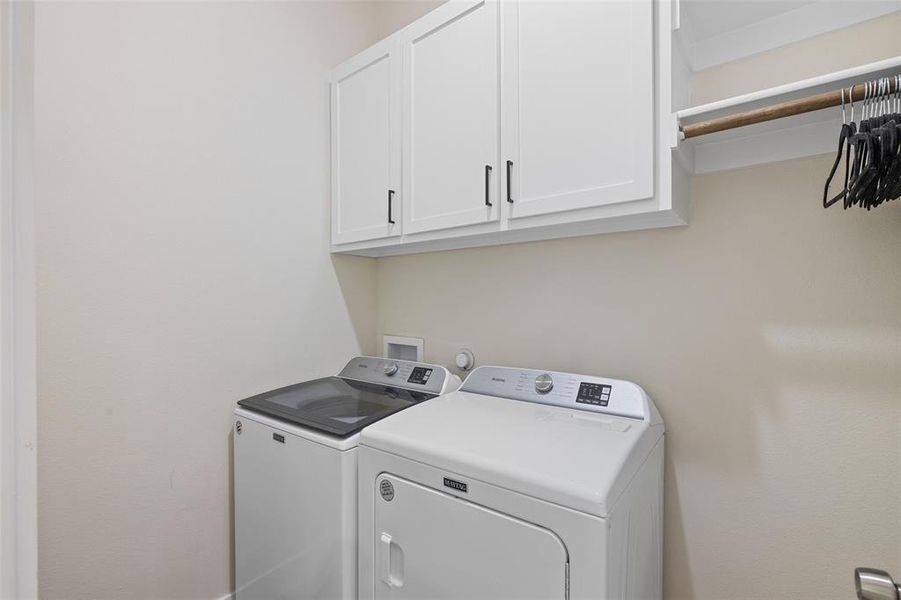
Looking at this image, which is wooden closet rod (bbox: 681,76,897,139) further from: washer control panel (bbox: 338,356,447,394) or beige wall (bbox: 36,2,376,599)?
beige wall (bbox: 36,2,376,599)

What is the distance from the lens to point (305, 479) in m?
1.34

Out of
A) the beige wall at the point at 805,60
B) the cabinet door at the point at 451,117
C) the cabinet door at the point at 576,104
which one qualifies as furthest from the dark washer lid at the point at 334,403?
the beige wall at the point at 805,60

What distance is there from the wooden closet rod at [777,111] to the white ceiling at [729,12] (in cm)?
38

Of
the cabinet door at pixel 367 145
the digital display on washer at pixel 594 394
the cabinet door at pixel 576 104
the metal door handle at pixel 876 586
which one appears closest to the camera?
the metal door handle at pixel 876 586

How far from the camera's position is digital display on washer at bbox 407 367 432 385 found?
1713 mm

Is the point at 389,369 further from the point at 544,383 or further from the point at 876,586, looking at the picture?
the point at 876,586

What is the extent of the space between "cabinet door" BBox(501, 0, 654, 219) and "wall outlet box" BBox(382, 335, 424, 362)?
3.01 feet

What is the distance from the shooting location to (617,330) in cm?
147

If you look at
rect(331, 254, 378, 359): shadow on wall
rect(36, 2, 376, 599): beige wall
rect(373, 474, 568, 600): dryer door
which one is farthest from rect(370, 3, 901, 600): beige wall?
A: rect(36, 2, 376, 599): beige wall

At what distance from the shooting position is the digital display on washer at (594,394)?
1343mm

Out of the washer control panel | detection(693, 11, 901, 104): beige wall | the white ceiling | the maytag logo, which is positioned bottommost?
the maytag logo

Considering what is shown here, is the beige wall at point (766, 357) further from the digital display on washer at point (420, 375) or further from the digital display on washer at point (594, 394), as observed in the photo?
the digital display on washer at point (420, 375)

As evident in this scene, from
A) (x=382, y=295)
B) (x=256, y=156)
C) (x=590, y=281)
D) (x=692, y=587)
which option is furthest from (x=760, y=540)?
(x=256, y=156)

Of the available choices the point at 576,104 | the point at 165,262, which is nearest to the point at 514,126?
the point at 576,104
